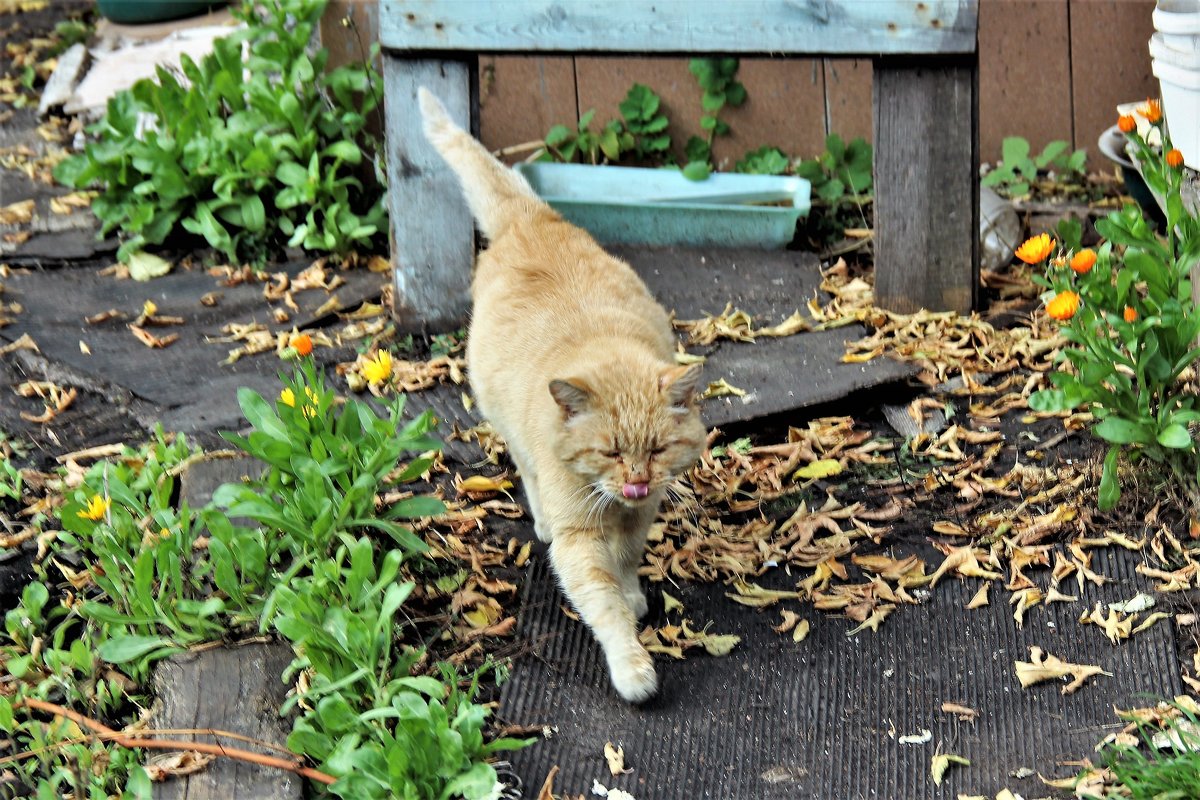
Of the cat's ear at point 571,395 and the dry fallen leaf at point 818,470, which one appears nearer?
the cat's ear at point 571,395

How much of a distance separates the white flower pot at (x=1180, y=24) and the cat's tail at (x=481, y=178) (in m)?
2.14

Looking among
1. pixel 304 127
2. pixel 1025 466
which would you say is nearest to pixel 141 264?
pixel 304 127

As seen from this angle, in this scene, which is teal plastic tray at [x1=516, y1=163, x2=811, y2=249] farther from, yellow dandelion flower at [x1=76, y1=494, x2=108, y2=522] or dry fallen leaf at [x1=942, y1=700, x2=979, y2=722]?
dry fallen leaf at [x1=942, y1=700, x2=979, y2=722]

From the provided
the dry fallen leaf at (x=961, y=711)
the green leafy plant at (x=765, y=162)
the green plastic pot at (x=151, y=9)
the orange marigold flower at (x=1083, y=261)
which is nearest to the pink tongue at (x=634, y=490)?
the dry fallen leaf at (x=961, y=711)

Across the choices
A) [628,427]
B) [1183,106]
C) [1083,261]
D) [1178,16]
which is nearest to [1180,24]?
[1178,16]

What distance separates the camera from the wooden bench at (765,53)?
4.73m

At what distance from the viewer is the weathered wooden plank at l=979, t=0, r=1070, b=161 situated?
5.75m

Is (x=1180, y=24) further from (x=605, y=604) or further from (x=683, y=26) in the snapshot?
(x=605, y=604)

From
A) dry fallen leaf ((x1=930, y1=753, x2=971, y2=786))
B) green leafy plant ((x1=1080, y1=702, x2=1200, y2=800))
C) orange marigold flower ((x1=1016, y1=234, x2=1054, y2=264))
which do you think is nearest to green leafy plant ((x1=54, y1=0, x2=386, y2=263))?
orange marigold flower ((x1=1016, y1=234, x2=1054, y2=264))

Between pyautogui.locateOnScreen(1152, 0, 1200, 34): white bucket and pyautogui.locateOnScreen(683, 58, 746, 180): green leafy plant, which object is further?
pyautogui.locateOnScreen(683, 58, 746, 180): green leafy plant

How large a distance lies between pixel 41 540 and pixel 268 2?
119 inches

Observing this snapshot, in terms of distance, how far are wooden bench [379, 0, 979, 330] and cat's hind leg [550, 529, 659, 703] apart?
2.02m

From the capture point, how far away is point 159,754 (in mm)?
3059

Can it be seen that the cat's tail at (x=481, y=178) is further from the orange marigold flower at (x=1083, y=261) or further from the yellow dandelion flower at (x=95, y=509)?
the orange marigold flower at (x=1083, y=261)
